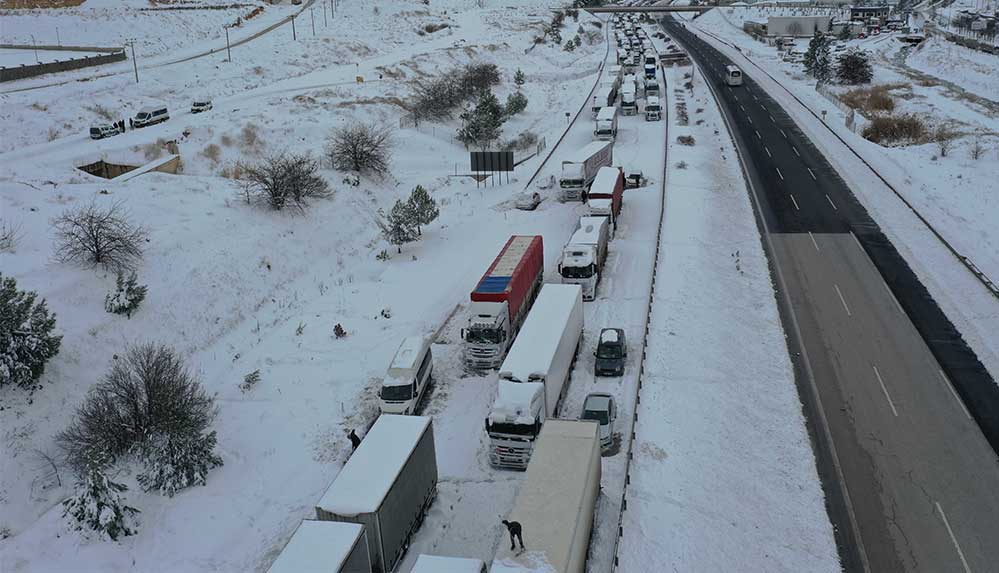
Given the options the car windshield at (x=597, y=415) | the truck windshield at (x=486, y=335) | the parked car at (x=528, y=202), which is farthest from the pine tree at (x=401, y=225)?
the car windshield at (x=597, y=415)

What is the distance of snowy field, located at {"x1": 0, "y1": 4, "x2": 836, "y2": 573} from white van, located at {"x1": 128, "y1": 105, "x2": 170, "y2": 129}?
147 cm

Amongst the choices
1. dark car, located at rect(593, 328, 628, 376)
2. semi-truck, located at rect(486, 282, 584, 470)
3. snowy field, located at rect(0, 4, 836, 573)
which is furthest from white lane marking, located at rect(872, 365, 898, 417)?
semi-truck, located at rect(486, 282, 584, 470)

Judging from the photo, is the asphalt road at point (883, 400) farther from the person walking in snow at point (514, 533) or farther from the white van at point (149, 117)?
the white van at point (149, 117)

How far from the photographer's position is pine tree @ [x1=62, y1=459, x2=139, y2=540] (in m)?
21.2

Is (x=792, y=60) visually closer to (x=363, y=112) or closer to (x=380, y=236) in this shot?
(x=363, y=112)

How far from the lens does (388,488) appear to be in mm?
19719

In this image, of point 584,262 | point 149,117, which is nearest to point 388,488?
point 584,262

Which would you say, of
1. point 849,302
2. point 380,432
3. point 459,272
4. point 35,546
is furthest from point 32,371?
point 849,302

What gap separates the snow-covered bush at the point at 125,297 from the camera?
104ft

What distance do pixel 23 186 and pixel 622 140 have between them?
1857 inches

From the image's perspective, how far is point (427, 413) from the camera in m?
28.2

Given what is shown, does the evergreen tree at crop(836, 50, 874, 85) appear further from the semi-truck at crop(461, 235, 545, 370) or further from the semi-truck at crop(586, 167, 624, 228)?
the semi-truck at crop(461, 235, 545, 370)

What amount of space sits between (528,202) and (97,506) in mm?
35467

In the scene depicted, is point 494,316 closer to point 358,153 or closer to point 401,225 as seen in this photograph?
point 401,225
